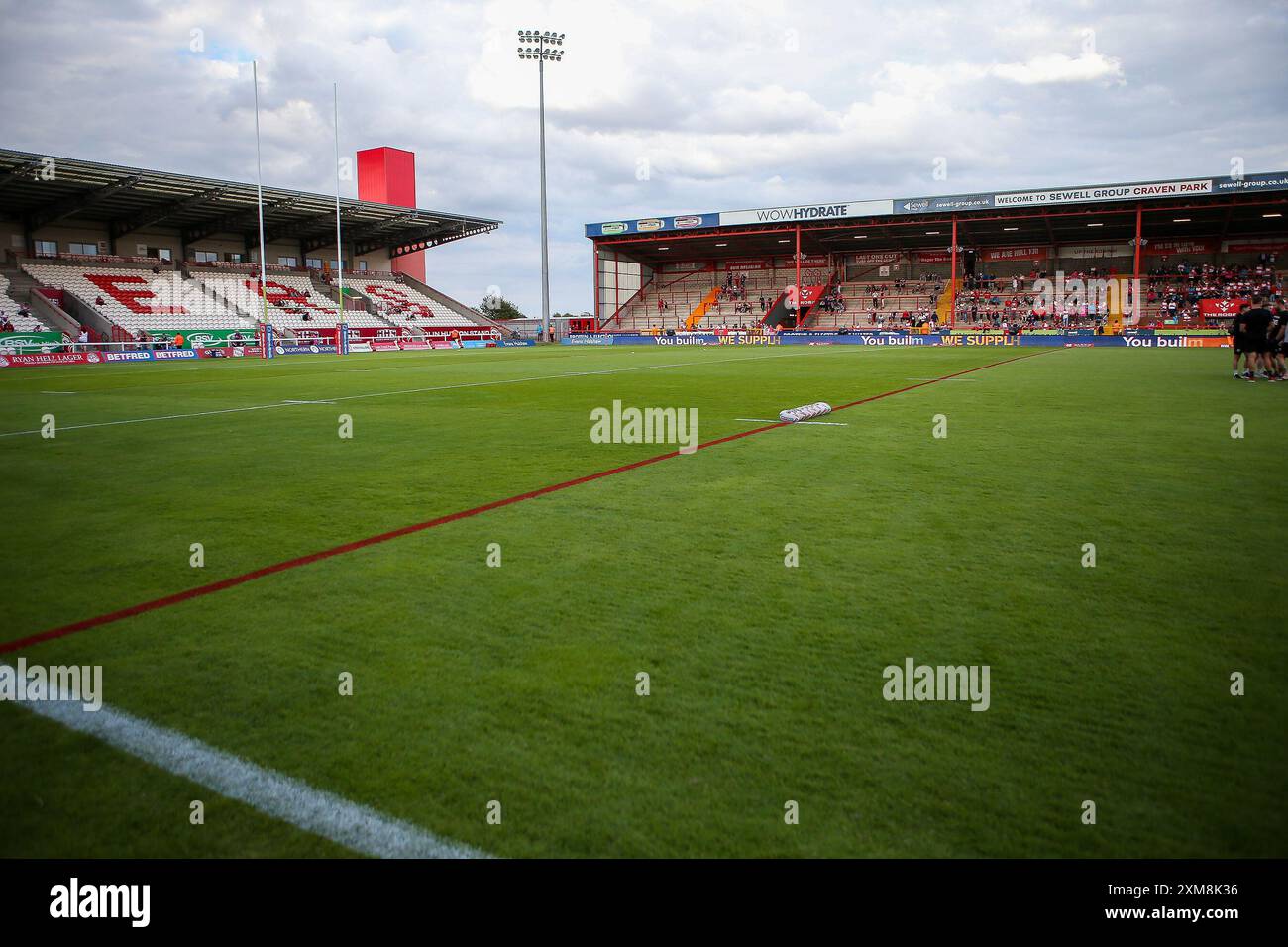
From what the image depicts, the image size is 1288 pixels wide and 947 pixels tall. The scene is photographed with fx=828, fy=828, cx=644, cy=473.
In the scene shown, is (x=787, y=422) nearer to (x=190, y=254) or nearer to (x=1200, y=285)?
(x=1200, y=285)

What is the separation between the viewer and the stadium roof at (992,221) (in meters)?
45.6

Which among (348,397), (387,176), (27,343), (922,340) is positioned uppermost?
(387,176)

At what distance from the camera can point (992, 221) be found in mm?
52156

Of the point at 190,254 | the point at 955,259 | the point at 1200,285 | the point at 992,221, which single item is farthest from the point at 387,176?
the point at 1200,285

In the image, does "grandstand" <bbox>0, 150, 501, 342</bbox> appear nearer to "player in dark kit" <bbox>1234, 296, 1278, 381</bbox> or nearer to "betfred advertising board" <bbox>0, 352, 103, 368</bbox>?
"betfred advertising board" <bbox>0, 352, 103, 368</bbox>

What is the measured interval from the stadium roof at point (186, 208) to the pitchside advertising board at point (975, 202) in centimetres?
1593

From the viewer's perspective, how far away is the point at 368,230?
62500 millimetres

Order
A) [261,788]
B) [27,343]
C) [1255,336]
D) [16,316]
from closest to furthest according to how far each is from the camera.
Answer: [261,788] < [1255,336] < [27,343] < [16,316]

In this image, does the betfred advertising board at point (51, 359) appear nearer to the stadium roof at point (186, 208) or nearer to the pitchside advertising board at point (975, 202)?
the stadium roof at point (186, 208)

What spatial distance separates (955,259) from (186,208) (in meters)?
47.9

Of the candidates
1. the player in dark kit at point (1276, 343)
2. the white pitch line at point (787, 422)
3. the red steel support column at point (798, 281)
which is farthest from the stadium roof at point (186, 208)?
the player in dark kit at point (1276, 343)
